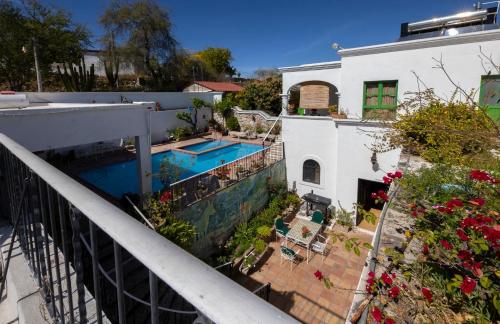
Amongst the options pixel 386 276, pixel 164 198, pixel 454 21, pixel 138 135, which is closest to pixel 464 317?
pixel 386 276

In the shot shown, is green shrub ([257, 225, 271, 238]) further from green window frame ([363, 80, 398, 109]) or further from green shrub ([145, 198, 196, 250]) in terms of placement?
green window frame ([363, 80, 398, 109])

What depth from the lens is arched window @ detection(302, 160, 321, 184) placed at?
15781 mm

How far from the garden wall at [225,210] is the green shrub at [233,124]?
1045cm

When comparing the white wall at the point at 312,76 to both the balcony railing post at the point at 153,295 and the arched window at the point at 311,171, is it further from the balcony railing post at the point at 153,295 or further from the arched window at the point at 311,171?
the balcony railing post at the point at 153,295

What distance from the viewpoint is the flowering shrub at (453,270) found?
2.76 meters

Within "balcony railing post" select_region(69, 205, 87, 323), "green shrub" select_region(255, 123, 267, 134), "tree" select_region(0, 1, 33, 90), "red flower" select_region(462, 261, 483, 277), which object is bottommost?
"red flower" select_region(462, 261, 483, 277)

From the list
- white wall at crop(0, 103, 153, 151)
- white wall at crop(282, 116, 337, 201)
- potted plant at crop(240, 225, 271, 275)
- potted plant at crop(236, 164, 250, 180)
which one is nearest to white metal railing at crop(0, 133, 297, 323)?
white wall at crop(0, 103, 153, 151)

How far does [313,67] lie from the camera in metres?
14.9

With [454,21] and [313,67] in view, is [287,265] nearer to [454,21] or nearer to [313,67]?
[313,67]

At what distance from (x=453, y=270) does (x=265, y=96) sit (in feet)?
81.4

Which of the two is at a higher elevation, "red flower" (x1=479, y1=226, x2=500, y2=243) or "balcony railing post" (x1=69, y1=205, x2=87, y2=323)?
"balcony railing post" (x1=69, y1=205, x2=87, y2=323)

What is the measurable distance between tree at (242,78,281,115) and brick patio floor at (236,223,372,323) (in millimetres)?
17423

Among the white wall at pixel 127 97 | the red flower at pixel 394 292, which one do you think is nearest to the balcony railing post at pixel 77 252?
the red flower at pixel 394 292

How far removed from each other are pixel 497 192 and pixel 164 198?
8581 mm
